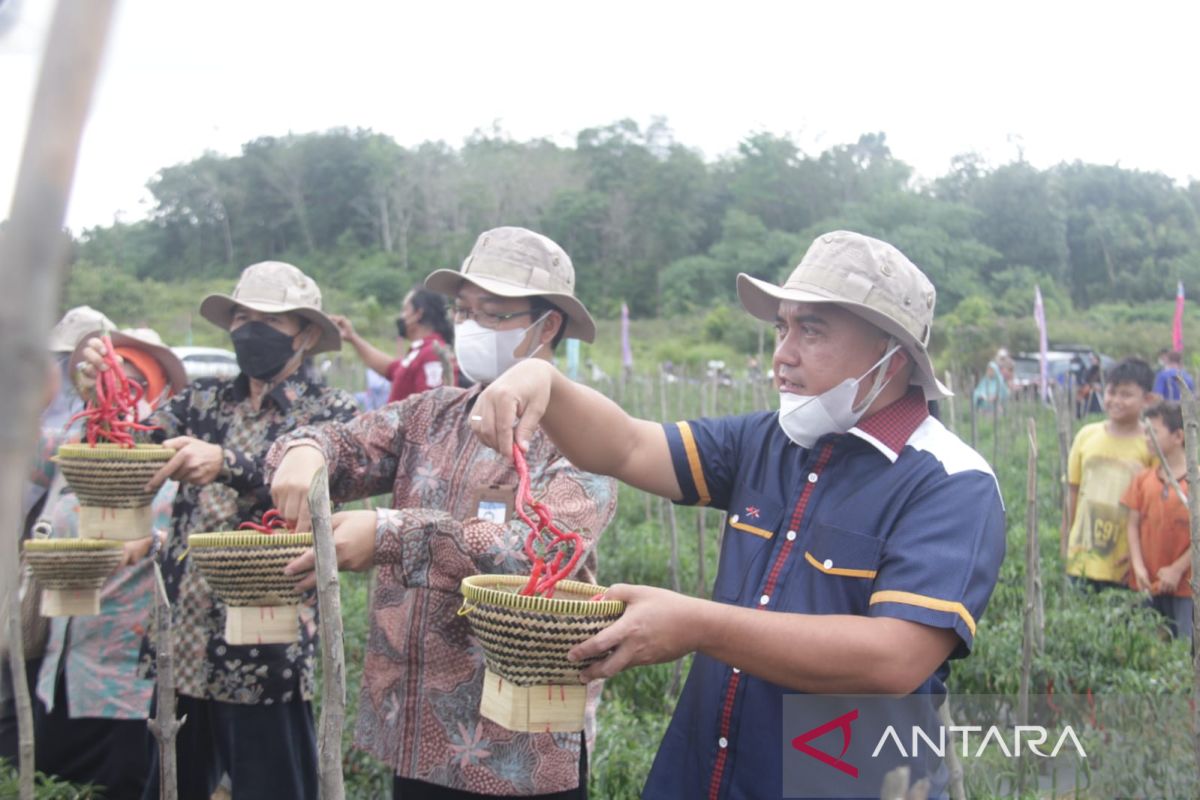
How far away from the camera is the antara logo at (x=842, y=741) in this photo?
1791mm

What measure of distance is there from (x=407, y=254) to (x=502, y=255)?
57686 millimetres

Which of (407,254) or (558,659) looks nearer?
(558,659)

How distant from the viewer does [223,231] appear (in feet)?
196

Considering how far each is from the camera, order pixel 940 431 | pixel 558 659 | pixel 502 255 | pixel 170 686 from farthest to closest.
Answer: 1. pixel 502 255
2. pixel 170 686
3. pixel 940 431
4. pixel 558 659

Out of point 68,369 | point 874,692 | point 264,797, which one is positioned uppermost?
point 68,369

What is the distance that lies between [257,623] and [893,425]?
1.40 m

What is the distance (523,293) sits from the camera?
2461mm

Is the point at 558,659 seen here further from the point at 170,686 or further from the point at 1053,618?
the point at 1053,618

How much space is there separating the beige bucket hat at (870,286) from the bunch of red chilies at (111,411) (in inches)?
73.4

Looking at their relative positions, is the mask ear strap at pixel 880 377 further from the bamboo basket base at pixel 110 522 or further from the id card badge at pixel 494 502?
the bamboo basket base at pixel 110 522

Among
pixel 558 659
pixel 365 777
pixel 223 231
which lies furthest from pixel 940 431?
pixel 223 231

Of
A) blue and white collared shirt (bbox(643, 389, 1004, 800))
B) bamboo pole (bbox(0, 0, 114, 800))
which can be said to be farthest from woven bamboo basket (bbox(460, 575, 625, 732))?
bamboo pole (bbox(0, 0, 114, 800))

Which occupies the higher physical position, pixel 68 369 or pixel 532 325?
pixel 532 325

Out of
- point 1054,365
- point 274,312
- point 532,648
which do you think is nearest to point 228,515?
point 274,312
